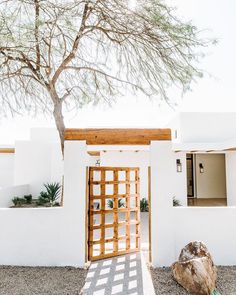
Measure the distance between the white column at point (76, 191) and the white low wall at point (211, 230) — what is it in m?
2.27

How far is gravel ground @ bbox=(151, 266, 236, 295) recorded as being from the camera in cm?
525

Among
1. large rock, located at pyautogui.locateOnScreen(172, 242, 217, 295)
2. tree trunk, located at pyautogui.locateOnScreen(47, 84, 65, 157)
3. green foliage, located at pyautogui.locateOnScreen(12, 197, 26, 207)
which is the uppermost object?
tree trunk, located at pyautogui.locateOnScreen(47, 84, 65, 157)

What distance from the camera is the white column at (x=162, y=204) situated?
6594 millimetres

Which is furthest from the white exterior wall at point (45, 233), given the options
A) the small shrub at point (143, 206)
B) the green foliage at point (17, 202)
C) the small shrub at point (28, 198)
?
the small shrub at point (28, 198)

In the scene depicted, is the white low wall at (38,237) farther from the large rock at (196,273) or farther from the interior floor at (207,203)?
the interior floor at (207,203)

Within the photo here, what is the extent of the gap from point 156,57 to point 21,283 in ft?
22.8

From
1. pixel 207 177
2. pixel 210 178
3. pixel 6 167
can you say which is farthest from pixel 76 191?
pixel 6 167

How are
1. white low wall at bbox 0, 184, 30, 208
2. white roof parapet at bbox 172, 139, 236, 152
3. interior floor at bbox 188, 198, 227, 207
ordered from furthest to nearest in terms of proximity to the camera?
interior floor at bbox 188, 198, 227, 207, white roof parapet at bbox 172, 139, 236, 152, white low wall at bbox 0, 184, 30, 208

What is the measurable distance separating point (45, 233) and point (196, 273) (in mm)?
3556

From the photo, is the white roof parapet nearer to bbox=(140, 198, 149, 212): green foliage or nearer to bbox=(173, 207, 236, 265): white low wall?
bbox=(140, 198, 149, 212): green foliage

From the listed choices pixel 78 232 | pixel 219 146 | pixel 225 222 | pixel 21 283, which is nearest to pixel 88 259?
pixel 78 232

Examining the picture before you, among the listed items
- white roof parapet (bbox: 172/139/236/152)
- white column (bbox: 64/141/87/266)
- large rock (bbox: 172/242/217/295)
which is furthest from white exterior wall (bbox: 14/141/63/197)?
large rock (bbox: 172/242/217/295)

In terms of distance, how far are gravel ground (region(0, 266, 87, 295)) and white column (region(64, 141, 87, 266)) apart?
58 cm

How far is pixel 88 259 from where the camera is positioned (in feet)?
22.1
